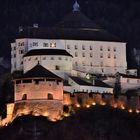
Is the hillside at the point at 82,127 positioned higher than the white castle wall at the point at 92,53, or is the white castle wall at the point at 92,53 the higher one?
the white castle wall at the point at 92,53

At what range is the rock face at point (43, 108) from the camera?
15325 centimetres

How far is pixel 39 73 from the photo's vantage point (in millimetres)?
156125

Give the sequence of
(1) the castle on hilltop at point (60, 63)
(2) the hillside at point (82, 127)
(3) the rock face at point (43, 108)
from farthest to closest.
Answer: (1) the castle on hilltop at point (60, 63), (3) the rock face at point (43, 108), (2) the hillside at point (82, 127)

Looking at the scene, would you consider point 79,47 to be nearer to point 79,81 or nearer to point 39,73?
point 79,81

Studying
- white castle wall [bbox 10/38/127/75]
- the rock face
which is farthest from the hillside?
white castle wall [bbox 10/38/127/75]

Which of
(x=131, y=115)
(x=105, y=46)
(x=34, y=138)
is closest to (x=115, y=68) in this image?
(x=105, y=46)

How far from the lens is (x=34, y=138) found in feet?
487

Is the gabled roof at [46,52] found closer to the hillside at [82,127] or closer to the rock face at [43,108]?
the hillside at [82,127]

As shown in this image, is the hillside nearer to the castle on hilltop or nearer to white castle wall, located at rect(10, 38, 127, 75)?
the castle on hilltop

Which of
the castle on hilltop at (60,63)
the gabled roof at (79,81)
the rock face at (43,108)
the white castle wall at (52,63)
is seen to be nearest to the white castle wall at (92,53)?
the castle on hilltop at (60,63)

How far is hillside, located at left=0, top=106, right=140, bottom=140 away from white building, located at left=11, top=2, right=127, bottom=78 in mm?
19618

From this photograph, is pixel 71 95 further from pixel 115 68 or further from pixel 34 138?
pixel 115 68

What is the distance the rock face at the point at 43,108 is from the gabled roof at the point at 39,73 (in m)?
3.11

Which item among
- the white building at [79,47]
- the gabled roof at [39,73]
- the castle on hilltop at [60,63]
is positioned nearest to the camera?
the castle on hilltop at [60,63]
